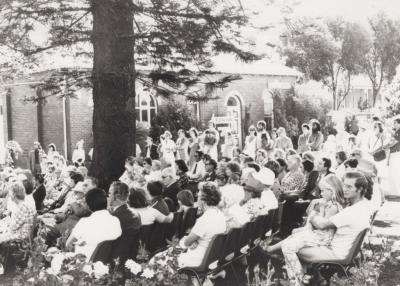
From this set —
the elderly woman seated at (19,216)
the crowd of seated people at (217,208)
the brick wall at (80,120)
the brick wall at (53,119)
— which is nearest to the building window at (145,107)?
the brick wall at (53,119)

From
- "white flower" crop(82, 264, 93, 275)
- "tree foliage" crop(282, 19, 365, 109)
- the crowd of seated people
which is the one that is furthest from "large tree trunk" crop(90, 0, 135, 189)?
"tree foliage" crop(282, 19, 365, 109)

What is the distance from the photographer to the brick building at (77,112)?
23922 millimetres

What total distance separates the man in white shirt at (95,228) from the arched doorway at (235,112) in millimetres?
24146

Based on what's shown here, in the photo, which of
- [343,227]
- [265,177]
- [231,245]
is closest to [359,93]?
[265,177]

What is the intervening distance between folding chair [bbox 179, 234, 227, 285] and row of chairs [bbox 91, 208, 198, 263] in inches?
16.4

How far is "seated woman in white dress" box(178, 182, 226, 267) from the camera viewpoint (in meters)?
6.21

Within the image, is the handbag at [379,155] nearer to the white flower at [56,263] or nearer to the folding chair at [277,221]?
the folding chair at [277,221]

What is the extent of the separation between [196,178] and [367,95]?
44.5m

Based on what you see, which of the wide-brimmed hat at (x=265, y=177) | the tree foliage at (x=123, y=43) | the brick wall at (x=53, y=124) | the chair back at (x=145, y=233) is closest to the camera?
the chair back at (x=145, y=233)

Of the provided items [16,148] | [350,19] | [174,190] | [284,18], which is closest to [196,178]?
[174,190]

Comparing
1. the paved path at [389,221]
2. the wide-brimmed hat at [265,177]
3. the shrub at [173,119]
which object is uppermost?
the shrub at [173,119]

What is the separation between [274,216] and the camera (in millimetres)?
8273

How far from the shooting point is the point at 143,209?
724 centimetres

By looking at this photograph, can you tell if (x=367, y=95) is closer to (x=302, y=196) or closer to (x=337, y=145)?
(x=337, y=145)
